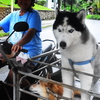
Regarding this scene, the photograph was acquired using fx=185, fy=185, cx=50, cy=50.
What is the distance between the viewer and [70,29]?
103cm

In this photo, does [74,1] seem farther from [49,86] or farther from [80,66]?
[49,86]

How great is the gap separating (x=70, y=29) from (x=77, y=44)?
4.0 inches

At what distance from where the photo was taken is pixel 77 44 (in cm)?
107

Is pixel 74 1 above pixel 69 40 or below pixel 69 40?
above

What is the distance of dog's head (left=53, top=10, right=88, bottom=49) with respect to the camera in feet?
3.31

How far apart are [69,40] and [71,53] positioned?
133 millimetres

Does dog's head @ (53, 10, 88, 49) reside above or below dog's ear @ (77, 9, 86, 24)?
below

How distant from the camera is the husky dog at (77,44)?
103 cm

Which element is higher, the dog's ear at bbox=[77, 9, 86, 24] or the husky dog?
the dog's ear at bbox=[77, 9, 86, 24]

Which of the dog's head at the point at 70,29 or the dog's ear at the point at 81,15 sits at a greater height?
the dog's ear at the point at 81,15

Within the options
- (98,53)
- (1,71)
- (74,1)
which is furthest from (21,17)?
(1,71)

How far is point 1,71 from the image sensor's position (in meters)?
3.31

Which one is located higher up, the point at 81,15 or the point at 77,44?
the point at 81,15

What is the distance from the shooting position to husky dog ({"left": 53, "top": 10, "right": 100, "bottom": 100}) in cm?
103
